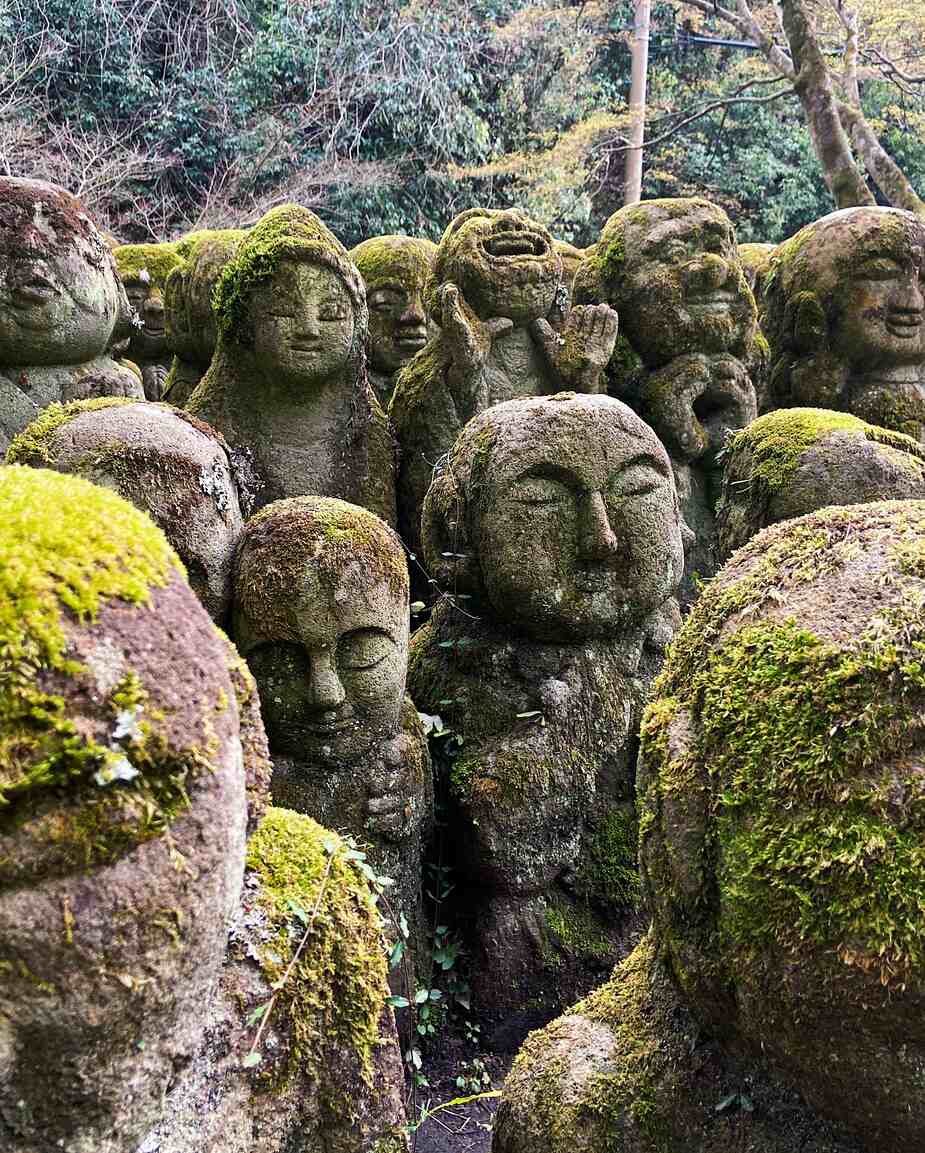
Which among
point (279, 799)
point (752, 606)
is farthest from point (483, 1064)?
point (752, 606)

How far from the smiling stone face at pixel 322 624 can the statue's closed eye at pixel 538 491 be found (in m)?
0.53

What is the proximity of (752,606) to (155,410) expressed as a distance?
2636 millimetres

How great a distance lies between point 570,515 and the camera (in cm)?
396

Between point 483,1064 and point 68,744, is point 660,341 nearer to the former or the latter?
point 483,1064

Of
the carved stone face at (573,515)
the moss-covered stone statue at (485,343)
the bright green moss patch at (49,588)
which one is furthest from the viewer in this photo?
the moss-covered stone statue at (485,343)

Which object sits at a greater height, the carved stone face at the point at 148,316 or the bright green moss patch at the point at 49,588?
the carved stone face at the point at 148,316

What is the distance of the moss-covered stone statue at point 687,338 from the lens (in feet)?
Result: 21.4

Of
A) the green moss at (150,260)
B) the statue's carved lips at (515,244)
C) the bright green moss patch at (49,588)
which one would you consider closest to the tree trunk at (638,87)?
the green moss at (150,260)

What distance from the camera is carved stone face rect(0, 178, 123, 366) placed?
17.9 ft

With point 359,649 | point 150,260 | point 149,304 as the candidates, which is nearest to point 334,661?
point 359,649

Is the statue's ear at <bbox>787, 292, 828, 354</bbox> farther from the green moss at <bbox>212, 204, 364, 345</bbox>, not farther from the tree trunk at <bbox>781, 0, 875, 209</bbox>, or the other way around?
the tree trunk at <bbox>781, 0, 875, 209</bbox>

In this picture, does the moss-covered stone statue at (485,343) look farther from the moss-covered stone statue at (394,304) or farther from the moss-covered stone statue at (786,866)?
the moss-covered stone statue at (786,866)

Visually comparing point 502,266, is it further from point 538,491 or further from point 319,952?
point 319,952

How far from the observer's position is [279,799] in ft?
12.1
